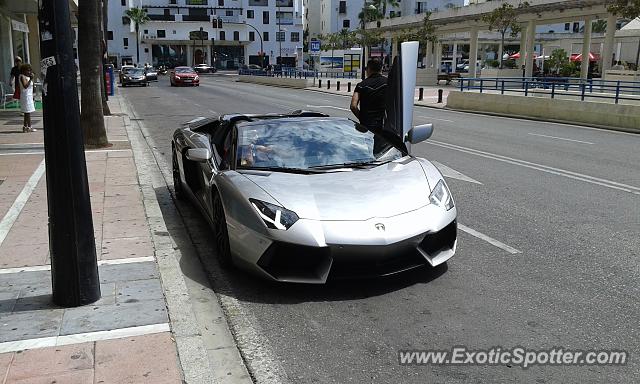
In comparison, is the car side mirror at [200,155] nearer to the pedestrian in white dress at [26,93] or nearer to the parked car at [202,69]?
the pedestrian in white dress at [26,93]

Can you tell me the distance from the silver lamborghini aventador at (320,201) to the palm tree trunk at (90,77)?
740cm

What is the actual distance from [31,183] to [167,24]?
108388 mm

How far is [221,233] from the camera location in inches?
211

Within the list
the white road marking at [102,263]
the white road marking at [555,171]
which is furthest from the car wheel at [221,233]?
the white road marking at [555,171]

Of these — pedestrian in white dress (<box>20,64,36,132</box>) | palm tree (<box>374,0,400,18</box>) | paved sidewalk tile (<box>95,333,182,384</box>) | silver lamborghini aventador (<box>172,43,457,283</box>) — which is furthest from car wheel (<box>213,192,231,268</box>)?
palm tree (<box>374,0,400,18</box>)

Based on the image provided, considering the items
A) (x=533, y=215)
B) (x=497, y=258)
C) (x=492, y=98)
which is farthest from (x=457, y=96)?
(x=497, y=258)

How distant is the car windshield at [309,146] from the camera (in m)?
5.68

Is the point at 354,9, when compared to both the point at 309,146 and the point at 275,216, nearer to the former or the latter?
the point at 309,146

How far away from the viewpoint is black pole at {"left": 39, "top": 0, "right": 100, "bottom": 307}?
411 centimetres

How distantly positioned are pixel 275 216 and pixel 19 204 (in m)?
4.59

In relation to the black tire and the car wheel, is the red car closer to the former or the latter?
the black tire

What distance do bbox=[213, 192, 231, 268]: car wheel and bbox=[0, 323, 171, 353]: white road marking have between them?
125 centimetres

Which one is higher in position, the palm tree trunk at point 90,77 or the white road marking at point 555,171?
the palm tree trunk at point 90,77

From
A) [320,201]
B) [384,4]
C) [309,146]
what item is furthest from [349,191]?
[384,4]
